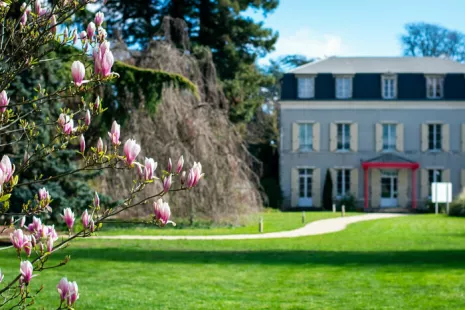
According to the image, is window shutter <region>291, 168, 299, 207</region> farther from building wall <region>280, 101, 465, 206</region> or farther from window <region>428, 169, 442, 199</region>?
window <region>428, 169, 442, 199</region>

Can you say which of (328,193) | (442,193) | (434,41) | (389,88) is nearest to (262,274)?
(442,193)

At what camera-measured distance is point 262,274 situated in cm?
1080

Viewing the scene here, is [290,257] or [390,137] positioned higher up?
[390,137]

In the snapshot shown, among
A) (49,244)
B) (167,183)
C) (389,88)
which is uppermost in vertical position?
(389,88)

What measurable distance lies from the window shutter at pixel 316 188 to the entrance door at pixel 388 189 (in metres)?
3.24

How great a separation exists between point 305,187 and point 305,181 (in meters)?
0.32

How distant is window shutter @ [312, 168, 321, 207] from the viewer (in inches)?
1452

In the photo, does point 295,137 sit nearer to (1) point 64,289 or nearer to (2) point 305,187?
(2) point 305,187

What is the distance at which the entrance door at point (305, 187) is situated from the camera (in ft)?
122

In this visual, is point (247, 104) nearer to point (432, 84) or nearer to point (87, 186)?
point (432, 84)

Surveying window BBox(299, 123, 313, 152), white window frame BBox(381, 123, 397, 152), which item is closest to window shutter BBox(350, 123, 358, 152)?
white window frame BBox(381, 123, 397, 152)

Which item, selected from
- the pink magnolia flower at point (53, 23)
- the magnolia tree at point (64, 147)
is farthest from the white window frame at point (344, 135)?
the pink magnolia flower at point (53, 23)

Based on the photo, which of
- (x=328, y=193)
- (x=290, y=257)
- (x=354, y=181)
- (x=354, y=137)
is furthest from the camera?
(x=354, y=137)

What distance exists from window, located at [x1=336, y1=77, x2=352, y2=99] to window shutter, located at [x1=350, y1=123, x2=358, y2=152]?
→ 1575 mm
